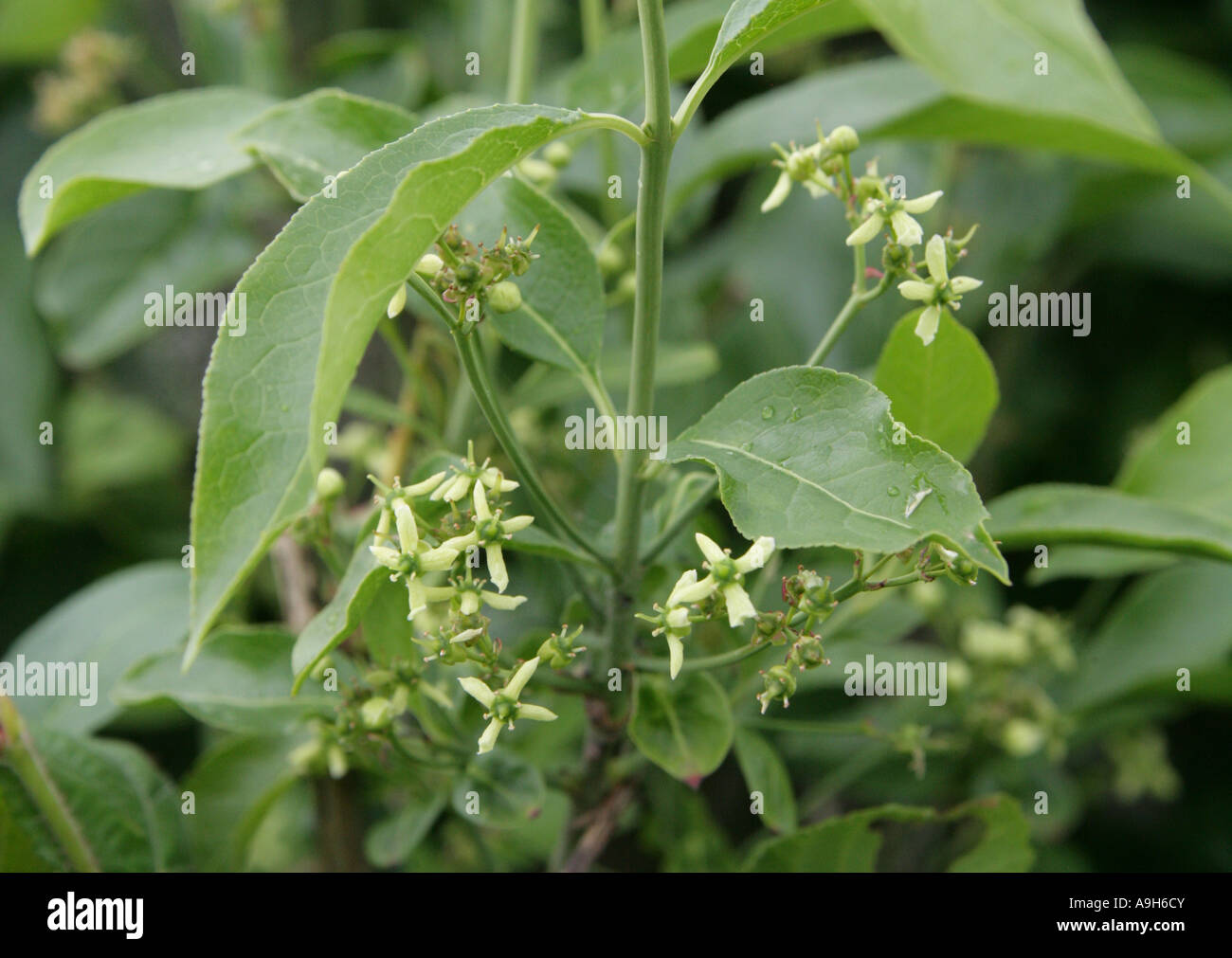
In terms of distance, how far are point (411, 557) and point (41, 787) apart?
17.0 inches

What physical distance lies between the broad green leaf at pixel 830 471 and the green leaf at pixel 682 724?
18cm

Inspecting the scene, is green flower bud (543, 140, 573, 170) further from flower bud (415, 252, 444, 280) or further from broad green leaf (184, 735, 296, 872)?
broad green leaf (184, 735, 296, 872)

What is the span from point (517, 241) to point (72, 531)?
127 centimetres

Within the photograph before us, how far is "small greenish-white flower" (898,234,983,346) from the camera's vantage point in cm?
57

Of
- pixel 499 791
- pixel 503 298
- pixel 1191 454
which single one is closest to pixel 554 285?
pixel 503 298

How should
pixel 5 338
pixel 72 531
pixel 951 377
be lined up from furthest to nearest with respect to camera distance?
1. pixel 72 531
2. pixel 5 338
3. pixel 951 377

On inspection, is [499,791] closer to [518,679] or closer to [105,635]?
[518,679]

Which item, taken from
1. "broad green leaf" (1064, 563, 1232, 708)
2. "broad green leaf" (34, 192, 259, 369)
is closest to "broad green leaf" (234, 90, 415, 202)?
"broad green leaf" (34, 192, 259, 369)

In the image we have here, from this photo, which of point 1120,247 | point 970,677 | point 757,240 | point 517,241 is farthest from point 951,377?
point 1120,247

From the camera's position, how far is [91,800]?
33.5 inches

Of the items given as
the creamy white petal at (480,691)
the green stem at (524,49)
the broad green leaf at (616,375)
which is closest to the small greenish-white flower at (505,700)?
the creamy white petal at (480,691)

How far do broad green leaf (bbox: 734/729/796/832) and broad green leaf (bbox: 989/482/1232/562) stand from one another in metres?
0.21
